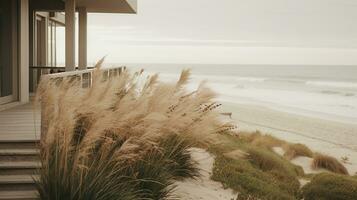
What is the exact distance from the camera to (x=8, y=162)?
6738mm

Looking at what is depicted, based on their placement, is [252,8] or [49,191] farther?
[252,8]

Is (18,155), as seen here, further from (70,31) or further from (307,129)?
(307,129)

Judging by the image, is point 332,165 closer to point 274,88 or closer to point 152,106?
point 152,106

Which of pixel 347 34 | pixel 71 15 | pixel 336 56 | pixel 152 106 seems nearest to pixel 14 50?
pixel 71 15

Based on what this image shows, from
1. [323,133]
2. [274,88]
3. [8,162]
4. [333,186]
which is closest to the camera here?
[8,162]

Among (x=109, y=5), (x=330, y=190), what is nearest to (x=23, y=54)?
(x=109, y=5)

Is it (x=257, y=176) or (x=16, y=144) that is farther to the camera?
(x=257, y=176)

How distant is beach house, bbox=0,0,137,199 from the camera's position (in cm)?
654

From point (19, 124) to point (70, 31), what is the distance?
258 inches

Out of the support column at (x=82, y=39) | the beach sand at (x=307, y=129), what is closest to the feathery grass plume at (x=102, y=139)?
the support column at (x=82, y=39)

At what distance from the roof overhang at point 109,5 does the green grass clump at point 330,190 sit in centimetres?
865

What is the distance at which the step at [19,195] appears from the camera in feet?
19.6

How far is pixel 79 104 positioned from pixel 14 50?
Result: 6.56m

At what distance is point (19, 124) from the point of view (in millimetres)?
8375
